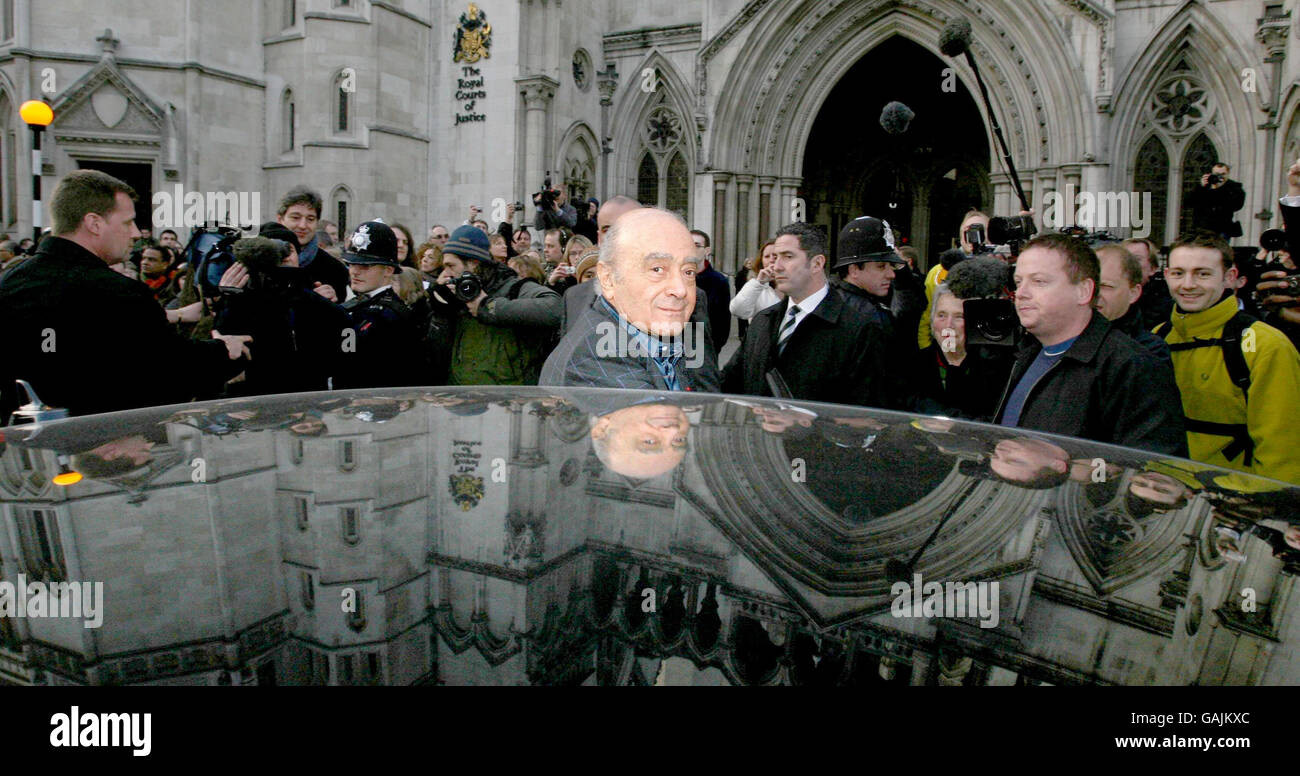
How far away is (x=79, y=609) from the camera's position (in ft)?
2.27

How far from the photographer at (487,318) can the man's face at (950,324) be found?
206cm

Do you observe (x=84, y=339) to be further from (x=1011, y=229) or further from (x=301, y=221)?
(x=1011, y=229)

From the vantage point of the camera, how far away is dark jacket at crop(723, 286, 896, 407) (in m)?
3.91

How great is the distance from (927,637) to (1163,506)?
20.8 inches

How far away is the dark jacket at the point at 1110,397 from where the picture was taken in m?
2.49

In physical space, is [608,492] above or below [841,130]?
below

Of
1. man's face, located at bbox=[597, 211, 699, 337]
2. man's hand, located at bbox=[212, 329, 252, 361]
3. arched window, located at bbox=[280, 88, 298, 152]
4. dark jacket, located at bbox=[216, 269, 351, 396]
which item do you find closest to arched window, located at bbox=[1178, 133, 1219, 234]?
dark jacket, located at bbox=[216, 269, 351, 396]

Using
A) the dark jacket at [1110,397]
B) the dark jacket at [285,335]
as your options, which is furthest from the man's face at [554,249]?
the dark jacket at [1110,397]

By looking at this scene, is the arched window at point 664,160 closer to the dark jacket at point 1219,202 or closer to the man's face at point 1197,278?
the dark jacket at point 1219,202

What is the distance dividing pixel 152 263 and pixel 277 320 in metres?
4.12

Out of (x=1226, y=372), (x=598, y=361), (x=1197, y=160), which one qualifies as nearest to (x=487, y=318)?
(x=598, y=361)

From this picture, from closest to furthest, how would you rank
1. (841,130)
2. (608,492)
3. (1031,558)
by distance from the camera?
(1031,558), (608,492), (841,130)
